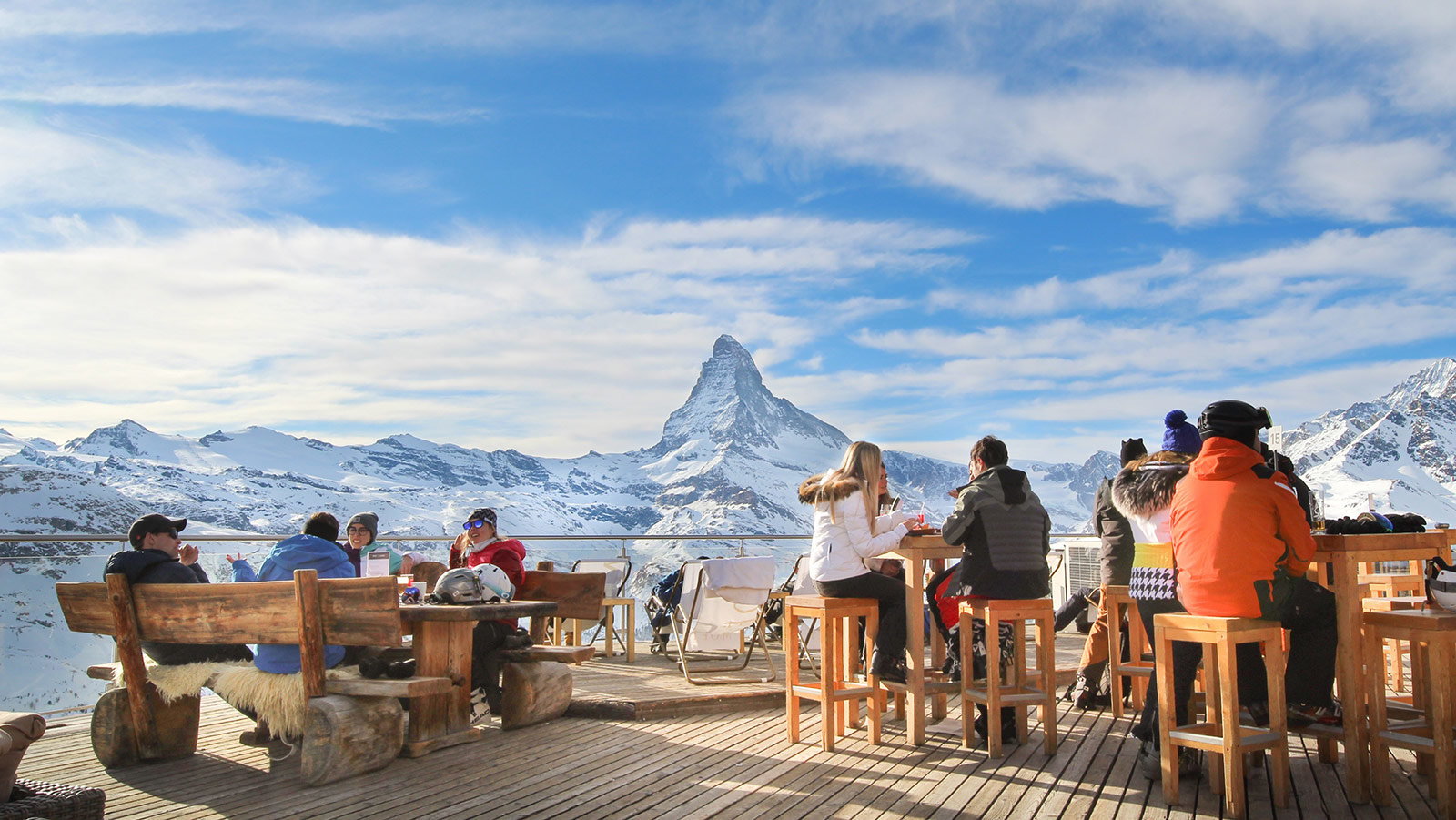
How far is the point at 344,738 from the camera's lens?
12.2 feet

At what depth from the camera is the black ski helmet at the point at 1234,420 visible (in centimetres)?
340

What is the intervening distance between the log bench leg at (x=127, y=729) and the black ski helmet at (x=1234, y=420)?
4.09 meters

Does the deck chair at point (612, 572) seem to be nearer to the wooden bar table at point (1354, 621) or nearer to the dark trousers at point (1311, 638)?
the dark trousers at point (1311, 638)

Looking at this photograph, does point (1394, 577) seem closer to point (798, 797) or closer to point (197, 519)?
point (798, 797)

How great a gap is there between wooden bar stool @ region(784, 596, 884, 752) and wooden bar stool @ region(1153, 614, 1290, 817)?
4.20ft

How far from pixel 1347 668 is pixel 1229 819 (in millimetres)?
683

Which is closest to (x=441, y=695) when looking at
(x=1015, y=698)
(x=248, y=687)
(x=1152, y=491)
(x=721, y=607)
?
(x=248, y=687)

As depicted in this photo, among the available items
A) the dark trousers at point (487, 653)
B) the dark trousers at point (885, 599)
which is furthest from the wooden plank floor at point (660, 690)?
the dark trousers at point (885, 599)

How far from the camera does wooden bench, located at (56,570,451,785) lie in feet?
12.2

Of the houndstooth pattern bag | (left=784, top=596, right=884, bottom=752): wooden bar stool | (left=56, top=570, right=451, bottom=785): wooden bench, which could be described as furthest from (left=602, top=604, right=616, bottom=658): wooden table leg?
the houndstooth pattern bag

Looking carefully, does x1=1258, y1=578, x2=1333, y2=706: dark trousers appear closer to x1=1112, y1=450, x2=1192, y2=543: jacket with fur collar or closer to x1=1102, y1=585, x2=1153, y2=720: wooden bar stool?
x1=1112, y1=450, x2=1192, y2=543: jacket with fur collar

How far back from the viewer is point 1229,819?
3123 mm

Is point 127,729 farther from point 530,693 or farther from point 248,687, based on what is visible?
point 530,693

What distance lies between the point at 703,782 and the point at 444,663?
1273 mm
